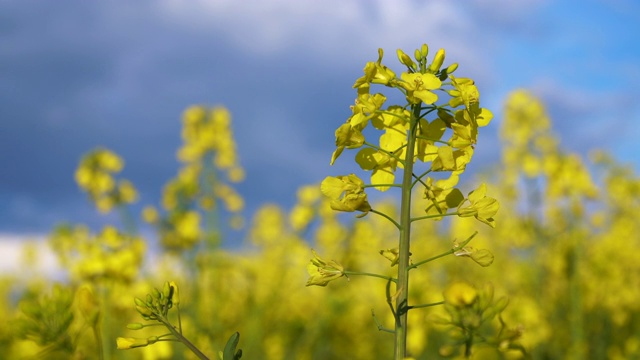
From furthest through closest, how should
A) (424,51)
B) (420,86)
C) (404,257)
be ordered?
1. (424,51)
2. (420,86)
3. (404,257)

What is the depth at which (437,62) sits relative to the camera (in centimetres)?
141

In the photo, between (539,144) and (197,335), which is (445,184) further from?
(539,144)

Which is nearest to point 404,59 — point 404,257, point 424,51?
point 424,51

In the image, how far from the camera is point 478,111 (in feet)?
4.69

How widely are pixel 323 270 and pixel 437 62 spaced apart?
1.64 ft

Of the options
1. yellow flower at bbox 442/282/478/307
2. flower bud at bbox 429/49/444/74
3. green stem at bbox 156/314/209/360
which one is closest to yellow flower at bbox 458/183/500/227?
yellow flower at bbox 442/282/478/307

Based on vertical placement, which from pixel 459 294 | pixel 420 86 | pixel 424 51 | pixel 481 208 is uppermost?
pixel 424 51

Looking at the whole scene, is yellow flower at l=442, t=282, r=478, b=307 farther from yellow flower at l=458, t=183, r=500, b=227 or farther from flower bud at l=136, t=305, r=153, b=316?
flower bud at l=136, t=305, r=153, b=316

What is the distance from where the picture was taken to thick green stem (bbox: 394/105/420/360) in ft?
3.77

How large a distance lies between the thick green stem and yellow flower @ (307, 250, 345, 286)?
0.19 metres

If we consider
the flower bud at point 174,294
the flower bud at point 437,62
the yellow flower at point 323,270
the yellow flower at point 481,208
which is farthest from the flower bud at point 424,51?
the flower bud at point 174,294

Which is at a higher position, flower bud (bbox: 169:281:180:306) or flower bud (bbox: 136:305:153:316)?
flower bud (bbox: 169:281:180:306)

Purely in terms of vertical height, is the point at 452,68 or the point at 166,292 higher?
the point at 452,68

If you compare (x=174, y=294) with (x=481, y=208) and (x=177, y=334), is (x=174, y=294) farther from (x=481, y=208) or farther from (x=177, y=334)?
(x=481, y=208)
